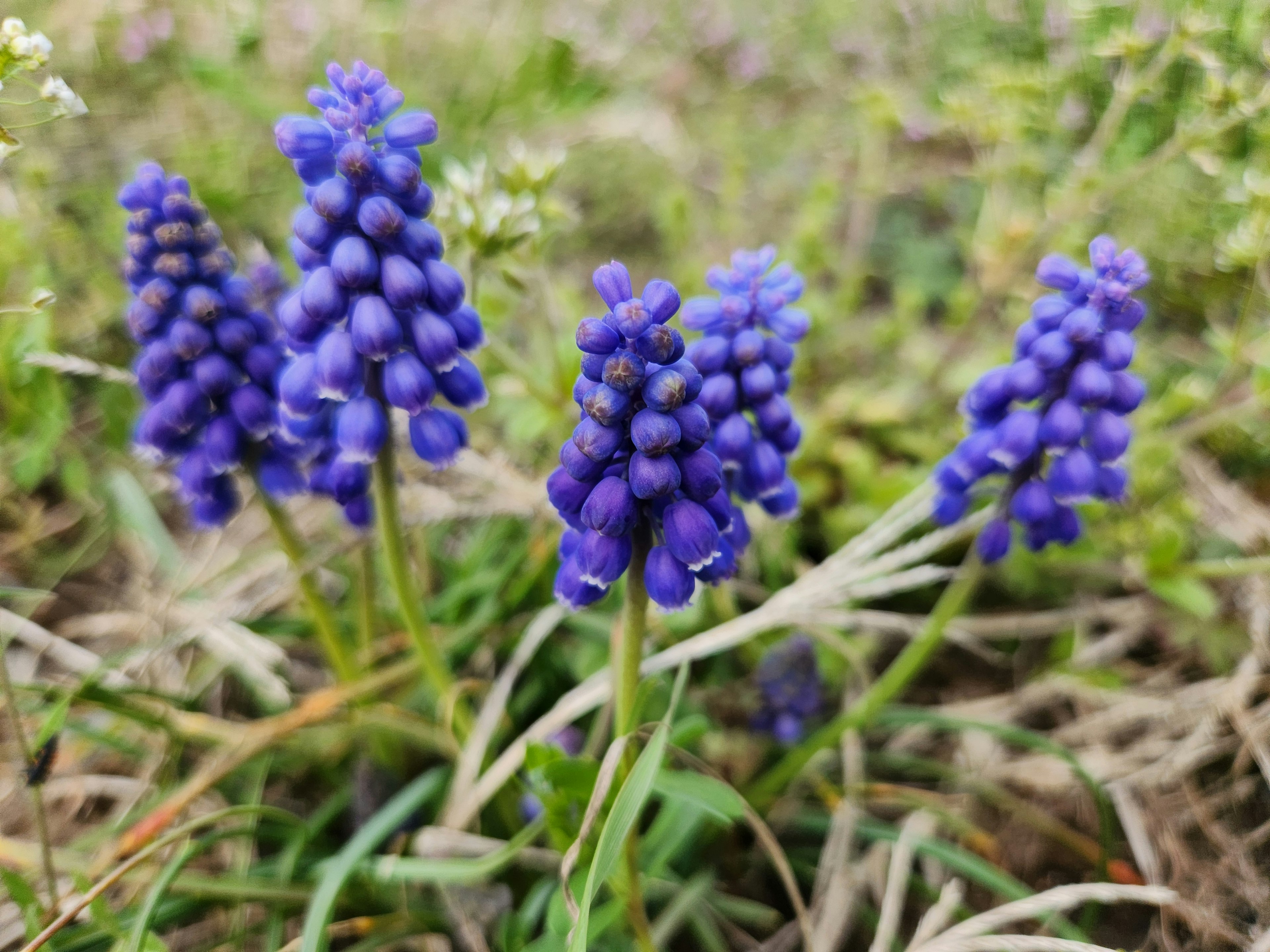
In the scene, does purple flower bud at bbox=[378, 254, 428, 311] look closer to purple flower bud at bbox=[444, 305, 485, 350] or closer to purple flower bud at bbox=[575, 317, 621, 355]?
purple flower bud at bbox=[444, 305, 485, 350]

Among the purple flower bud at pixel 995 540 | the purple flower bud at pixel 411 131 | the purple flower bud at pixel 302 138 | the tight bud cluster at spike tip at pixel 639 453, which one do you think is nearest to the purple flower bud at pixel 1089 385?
the purple flower bud at pixel 995 540

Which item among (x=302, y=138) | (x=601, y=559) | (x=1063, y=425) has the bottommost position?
(x=601, y=559)

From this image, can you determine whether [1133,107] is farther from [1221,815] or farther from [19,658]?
[19,658]

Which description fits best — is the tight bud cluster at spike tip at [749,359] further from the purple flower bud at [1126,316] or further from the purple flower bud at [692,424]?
the purple flower bud at [1126,316]

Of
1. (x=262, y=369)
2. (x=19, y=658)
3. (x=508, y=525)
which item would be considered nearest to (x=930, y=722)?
(x=508, y=525)

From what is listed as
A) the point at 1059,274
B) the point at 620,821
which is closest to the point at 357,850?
the point at 620,821

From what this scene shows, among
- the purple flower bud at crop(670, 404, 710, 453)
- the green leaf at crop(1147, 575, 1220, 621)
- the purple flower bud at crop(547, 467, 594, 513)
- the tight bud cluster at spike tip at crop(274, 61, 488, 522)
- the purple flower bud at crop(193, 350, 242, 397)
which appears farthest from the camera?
the green leaf at crop(1147, 575, 1220, 621)

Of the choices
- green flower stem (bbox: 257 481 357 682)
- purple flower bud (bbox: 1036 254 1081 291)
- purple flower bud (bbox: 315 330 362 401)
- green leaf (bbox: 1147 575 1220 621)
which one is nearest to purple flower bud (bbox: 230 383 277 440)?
green flower stem (bbox: 257 481 357 682)

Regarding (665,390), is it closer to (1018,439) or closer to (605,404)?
(605,404)
